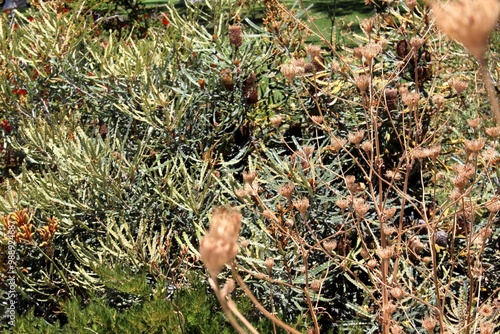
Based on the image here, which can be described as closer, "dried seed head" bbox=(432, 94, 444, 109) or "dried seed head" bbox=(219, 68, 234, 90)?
"dried seed head" bbox=(432, 94, 444, 109)

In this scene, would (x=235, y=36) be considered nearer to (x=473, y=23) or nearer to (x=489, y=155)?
(x=489, y=155)

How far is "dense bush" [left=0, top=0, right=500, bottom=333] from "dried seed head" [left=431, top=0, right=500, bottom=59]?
5.03 ft

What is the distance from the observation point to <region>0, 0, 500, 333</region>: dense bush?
90.9 inches

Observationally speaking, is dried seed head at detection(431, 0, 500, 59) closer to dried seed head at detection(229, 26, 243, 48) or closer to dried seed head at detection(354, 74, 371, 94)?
dried seed head at detection(354, 74, 371, 94)

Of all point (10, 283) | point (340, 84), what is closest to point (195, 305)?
point (10, 283)

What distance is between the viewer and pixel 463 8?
24.5 inches

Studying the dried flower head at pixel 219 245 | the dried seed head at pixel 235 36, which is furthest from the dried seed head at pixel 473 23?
the dried seed head at pixel 235 36

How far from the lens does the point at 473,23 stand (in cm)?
60

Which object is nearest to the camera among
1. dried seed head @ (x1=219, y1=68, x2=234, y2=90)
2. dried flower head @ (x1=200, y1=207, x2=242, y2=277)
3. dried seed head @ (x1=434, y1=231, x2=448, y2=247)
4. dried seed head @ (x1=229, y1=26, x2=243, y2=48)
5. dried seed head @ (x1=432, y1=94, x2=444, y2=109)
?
dried flower head @ (x1=200, y1=207, x2=242, y2=277)

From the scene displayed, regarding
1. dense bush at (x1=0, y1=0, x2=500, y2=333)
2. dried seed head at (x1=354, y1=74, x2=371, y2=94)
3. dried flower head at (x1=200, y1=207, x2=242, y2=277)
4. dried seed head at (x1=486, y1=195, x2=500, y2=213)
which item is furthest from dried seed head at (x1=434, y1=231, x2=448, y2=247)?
dried flower head at (x1=200, y1=207, x2=242, y2=277)

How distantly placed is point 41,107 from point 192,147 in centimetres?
97

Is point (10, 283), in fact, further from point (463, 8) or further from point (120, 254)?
point (463, 8)

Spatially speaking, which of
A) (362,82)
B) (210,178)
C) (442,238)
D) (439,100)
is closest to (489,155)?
(439,100)

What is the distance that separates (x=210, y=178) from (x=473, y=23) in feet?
6.39
